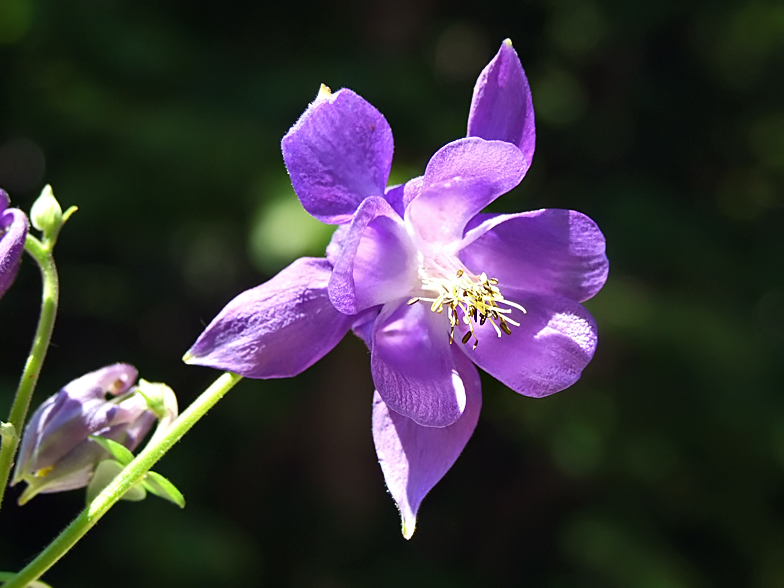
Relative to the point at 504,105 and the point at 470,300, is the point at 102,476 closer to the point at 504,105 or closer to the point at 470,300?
the point at 470,300

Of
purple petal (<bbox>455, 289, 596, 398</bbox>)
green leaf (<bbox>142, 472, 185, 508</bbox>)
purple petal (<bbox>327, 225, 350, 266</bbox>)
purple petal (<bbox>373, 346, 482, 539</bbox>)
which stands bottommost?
purple petal (<bbox>373, 346, 482, 539</bbox>)

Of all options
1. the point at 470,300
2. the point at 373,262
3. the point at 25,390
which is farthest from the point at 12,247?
the point at 470,300

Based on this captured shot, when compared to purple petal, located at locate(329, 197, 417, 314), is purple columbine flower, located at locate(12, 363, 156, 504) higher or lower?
lower

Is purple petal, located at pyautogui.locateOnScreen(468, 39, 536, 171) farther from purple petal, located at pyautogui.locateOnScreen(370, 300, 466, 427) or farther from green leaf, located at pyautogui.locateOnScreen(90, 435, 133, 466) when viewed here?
green leaf, located at pyautogui.locateOnScreen(90, 435, 133, 466)

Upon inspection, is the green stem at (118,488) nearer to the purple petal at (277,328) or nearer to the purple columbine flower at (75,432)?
the purple petal at (277,328)

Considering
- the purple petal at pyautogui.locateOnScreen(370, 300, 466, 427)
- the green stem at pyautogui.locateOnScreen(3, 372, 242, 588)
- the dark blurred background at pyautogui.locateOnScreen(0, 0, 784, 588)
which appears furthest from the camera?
the dark blurred background at pyautogui.locateOnScreen(0, 0, 784, 588)

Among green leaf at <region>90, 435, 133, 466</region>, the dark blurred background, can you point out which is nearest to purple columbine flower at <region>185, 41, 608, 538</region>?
green leaf at <region>90, 435, 133, 466</region>

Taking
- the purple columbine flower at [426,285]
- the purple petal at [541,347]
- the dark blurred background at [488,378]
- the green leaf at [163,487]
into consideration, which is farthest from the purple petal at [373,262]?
the dark blurred background at [488,378]
